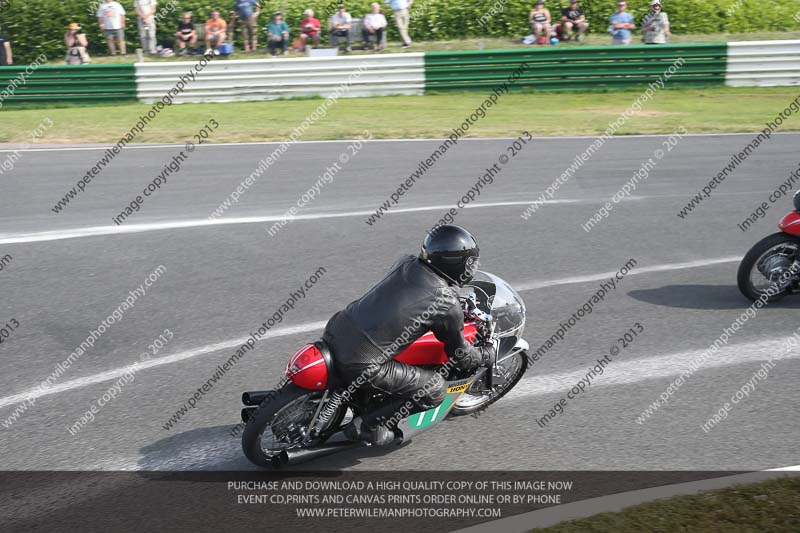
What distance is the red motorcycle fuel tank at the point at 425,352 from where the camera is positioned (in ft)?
19.3

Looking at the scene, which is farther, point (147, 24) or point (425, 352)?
point (147, 24)

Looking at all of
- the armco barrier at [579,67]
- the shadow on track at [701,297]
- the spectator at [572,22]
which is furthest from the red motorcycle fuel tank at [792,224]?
the spectator at [572,22]

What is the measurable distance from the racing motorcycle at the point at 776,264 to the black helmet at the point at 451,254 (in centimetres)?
420

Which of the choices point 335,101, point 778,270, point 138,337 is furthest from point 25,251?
point 335,101

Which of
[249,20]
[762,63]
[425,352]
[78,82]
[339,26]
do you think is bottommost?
[762,63]

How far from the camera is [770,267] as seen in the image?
8703mm

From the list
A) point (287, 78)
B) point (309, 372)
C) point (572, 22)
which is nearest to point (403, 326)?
point (309, 372)

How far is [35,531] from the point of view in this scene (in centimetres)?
503

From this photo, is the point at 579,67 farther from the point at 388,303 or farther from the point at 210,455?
the point at 210,455

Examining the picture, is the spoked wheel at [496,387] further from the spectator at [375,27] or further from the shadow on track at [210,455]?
the spectator at [375,27]

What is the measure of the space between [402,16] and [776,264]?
827 inches

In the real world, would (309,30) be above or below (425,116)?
above

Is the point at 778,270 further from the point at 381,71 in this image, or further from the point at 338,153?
the point at 381,71

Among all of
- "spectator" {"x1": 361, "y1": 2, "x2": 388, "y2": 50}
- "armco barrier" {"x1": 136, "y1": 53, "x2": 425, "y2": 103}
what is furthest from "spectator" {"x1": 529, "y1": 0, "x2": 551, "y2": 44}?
"armco barrier" {"x1": 136, "y1": 53, "x2": 425, "y2": 103}
